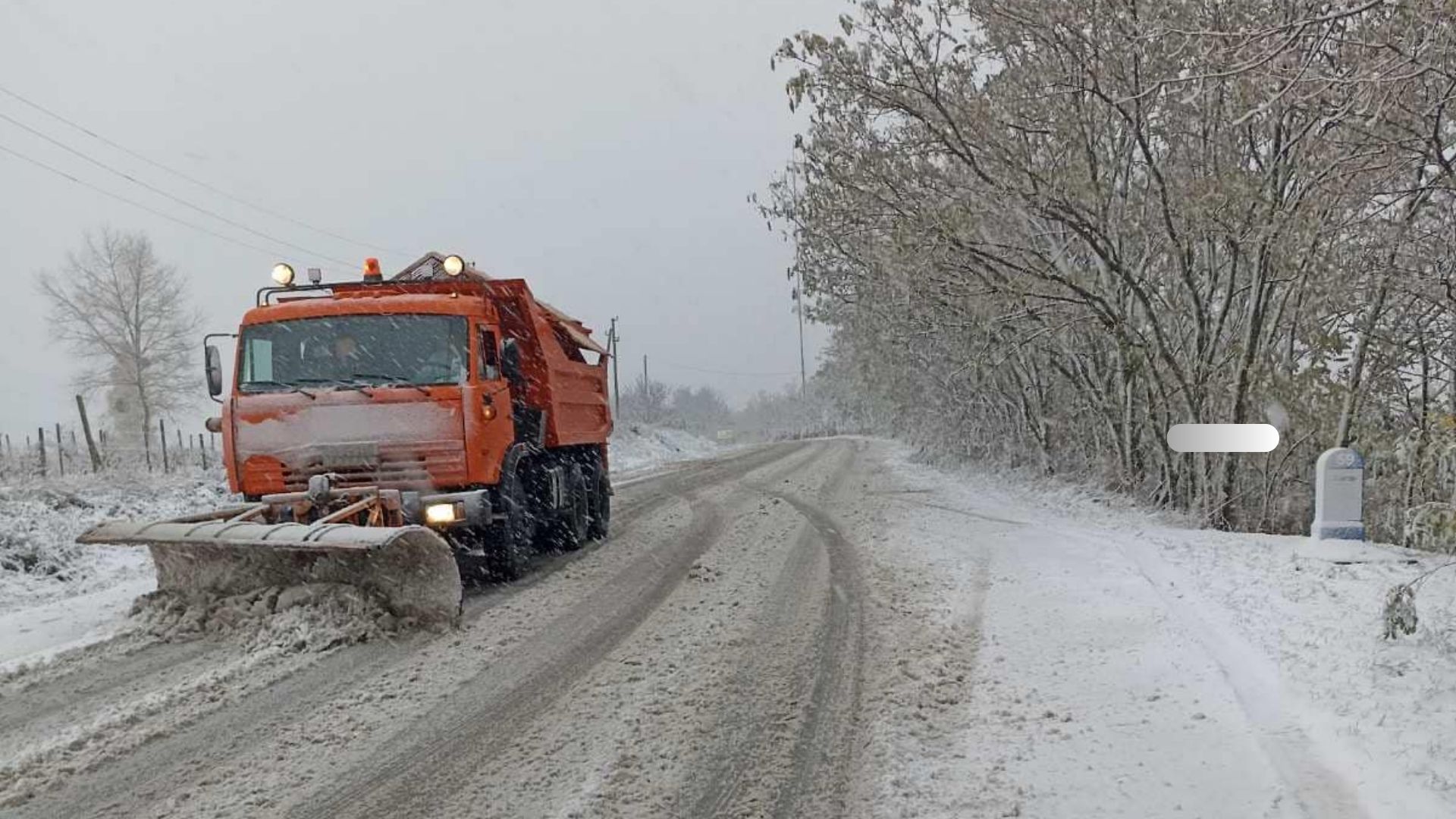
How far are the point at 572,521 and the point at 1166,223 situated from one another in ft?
24.9

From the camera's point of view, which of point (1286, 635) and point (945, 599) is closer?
point (1286, 635)

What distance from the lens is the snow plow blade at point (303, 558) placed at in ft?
20.0

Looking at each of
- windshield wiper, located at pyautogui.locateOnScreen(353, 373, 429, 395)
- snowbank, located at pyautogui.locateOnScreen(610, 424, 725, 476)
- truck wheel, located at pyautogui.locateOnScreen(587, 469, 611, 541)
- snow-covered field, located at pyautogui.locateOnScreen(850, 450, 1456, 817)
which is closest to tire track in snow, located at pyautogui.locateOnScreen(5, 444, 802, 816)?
windshield wiper, located at pyautogui.locateOnScreen(353, 373, 429, 395)

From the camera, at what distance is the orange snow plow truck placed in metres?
6.29

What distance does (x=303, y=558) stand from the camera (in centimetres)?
646

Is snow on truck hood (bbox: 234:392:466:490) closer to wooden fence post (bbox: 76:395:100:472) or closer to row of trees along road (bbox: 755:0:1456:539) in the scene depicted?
row of trees along road (bbox: 755:0:1456:539)

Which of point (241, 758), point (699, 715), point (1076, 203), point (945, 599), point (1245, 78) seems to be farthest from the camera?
point (1076, 203)

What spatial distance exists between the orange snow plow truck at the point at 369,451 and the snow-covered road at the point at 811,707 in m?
0.64

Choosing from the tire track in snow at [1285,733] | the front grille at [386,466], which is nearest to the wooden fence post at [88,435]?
the front grille at [386,466]

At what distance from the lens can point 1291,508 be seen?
557 inches

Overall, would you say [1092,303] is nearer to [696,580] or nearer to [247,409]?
[696,580]

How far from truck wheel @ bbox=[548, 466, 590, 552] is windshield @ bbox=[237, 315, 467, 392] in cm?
283

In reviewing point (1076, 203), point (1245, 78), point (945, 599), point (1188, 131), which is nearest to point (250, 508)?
point (945, 599)

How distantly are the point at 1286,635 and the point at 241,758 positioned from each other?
5.33 meters
